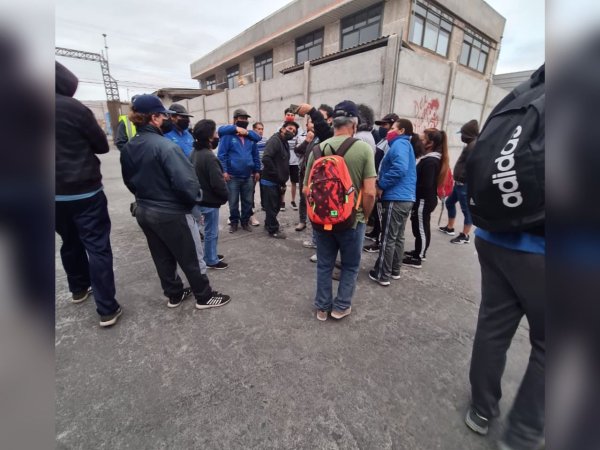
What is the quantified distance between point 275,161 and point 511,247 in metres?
3.65

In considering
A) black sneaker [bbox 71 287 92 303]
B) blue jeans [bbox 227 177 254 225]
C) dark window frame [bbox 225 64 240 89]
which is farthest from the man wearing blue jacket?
dark window frame [bbox 225 64 240 89]

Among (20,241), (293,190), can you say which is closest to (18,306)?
(20,241)

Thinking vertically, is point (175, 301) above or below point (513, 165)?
below

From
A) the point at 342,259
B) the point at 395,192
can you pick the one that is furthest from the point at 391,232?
the point at 342,259

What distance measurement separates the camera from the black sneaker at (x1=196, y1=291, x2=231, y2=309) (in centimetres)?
278

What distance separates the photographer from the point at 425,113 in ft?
30.2

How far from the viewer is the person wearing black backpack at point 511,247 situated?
1.15 m

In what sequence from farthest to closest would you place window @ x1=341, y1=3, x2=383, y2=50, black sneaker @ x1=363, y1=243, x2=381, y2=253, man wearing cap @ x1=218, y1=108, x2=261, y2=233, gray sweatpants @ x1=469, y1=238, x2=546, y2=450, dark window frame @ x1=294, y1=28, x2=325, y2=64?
1. dark window frame @ x1=294, y1=28, x2=325, y2=64
2. window @ x1=341, y1=3, x2=383, y2=50
3. man wearing cap @ x1=218, y1=108, x2=261, y2=233
4. black sneaker @ x1=363, y1=243, x2=381, y2=253
5. gray sweatpants @ x1=469, y1=238, x2=546, y2=450

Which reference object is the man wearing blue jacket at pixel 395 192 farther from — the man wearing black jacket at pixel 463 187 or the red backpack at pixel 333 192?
the man wearing black jacket at pixel 463 187

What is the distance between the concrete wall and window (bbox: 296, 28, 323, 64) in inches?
216

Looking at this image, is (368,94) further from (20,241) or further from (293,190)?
(20,241)

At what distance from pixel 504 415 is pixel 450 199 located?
155 inches

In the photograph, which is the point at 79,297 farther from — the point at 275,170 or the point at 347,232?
the point at 275,170

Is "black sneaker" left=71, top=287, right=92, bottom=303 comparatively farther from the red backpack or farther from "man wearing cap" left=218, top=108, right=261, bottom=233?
the red backpack
